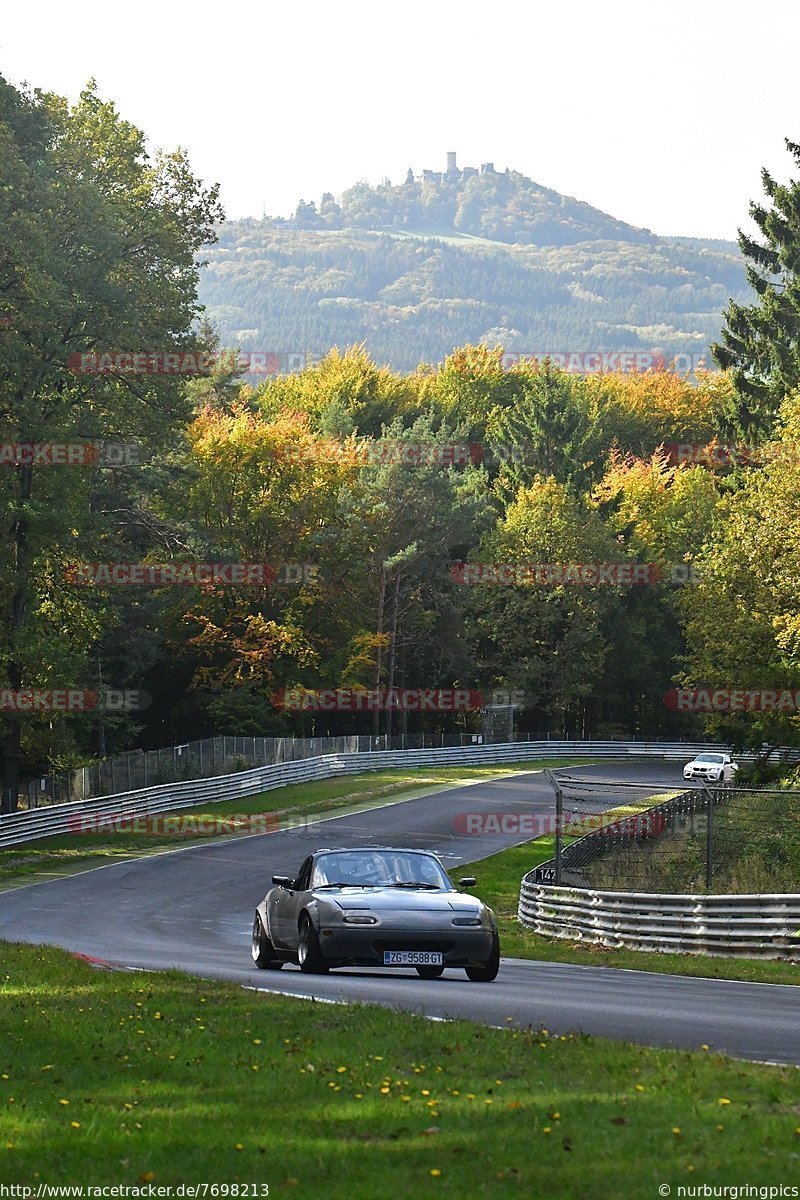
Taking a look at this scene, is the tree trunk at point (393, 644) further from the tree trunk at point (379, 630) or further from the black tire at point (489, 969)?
the black tire at point (489, 969)

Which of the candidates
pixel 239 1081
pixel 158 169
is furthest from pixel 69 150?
pixel 239 1081

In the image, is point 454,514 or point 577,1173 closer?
point 577,1173

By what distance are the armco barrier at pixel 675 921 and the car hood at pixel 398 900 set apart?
710 centimetres

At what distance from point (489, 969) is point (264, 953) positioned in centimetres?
324

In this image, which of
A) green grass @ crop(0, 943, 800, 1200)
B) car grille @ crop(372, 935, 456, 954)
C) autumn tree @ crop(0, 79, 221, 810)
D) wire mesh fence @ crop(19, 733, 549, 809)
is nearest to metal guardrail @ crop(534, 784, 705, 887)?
car grille @ crop(372, 935, 456, 954)

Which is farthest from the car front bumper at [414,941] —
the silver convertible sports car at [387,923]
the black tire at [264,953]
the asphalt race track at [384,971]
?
the black tire at [264,953]

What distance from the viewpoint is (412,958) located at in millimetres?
17906

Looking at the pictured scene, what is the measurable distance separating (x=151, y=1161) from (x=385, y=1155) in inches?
41.2

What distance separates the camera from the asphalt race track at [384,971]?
43.2ft

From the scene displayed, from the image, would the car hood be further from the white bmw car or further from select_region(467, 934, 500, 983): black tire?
the white bmw car

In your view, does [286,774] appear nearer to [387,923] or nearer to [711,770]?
[711,770]

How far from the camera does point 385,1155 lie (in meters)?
7.51

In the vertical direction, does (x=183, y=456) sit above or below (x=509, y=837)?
above

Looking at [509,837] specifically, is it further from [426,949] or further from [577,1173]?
[577,1173]
